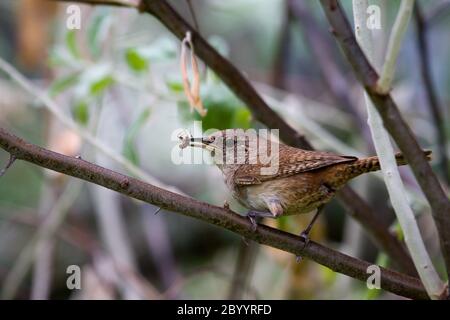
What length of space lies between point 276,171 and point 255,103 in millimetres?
222

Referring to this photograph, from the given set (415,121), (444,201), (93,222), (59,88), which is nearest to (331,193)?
(444,201)

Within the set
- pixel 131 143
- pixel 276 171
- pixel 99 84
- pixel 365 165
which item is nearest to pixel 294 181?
pixel 276 171

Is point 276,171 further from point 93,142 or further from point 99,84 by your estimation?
point 99,84

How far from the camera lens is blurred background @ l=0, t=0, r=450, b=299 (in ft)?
8.13

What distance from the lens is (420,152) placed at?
1352mm

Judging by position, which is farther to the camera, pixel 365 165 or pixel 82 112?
pixel 82 112

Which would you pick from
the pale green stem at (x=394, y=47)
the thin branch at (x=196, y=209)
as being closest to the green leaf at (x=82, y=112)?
the thin branch at (x=196, y=209)

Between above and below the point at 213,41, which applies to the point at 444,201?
below

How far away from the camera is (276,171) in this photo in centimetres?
204

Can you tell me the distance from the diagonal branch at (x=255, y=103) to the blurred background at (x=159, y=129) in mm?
59

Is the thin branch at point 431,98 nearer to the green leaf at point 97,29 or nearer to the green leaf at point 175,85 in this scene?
the green leaf at point 175,85

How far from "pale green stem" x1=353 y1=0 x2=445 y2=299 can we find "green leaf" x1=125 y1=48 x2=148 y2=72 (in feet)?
3.24
